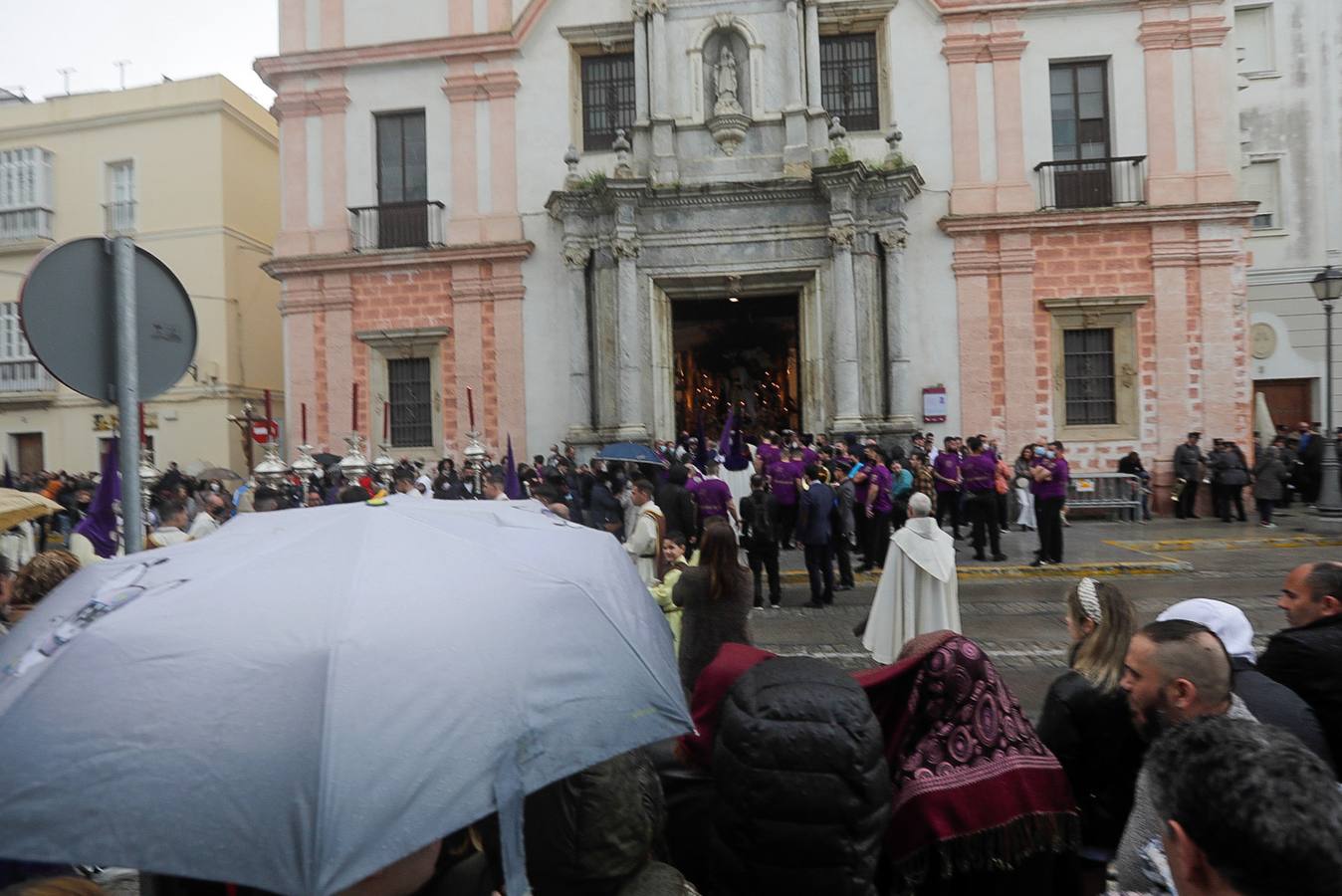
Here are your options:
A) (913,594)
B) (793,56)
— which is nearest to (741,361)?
(793,56)

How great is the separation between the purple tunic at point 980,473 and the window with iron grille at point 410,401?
12.2m

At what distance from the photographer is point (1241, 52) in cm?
2458

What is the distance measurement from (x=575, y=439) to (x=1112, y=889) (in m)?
16.4

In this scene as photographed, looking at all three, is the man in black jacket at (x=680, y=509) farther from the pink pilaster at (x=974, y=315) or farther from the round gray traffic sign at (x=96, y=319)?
the pink pilaster at (x=974, y=315)

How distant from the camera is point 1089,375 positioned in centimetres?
1847

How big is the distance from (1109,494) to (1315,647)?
1583 centimetres

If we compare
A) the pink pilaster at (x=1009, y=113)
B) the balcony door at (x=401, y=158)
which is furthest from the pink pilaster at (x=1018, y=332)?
the balcony door at (x=401, y=158)

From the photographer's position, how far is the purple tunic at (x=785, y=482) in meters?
12.0

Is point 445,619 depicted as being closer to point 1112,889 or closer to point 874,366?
point 1112,889

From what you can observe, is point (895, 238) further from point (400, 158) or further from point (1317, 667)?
point (1317, 667)

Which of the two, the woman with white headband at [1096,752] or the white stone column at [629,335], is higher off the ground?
the white stone column at [629,335]

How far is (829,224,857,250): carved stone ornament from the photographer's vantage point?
17297mm

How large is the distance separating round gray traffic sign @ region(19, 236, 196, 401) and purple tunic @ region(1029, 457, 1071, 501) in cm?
1094

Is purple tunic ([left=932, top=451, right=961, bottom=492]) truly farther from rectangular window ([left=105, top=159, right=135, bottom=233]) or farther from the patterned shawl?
rectangular window ([left=105, top=159, right=135, bottom=233])
